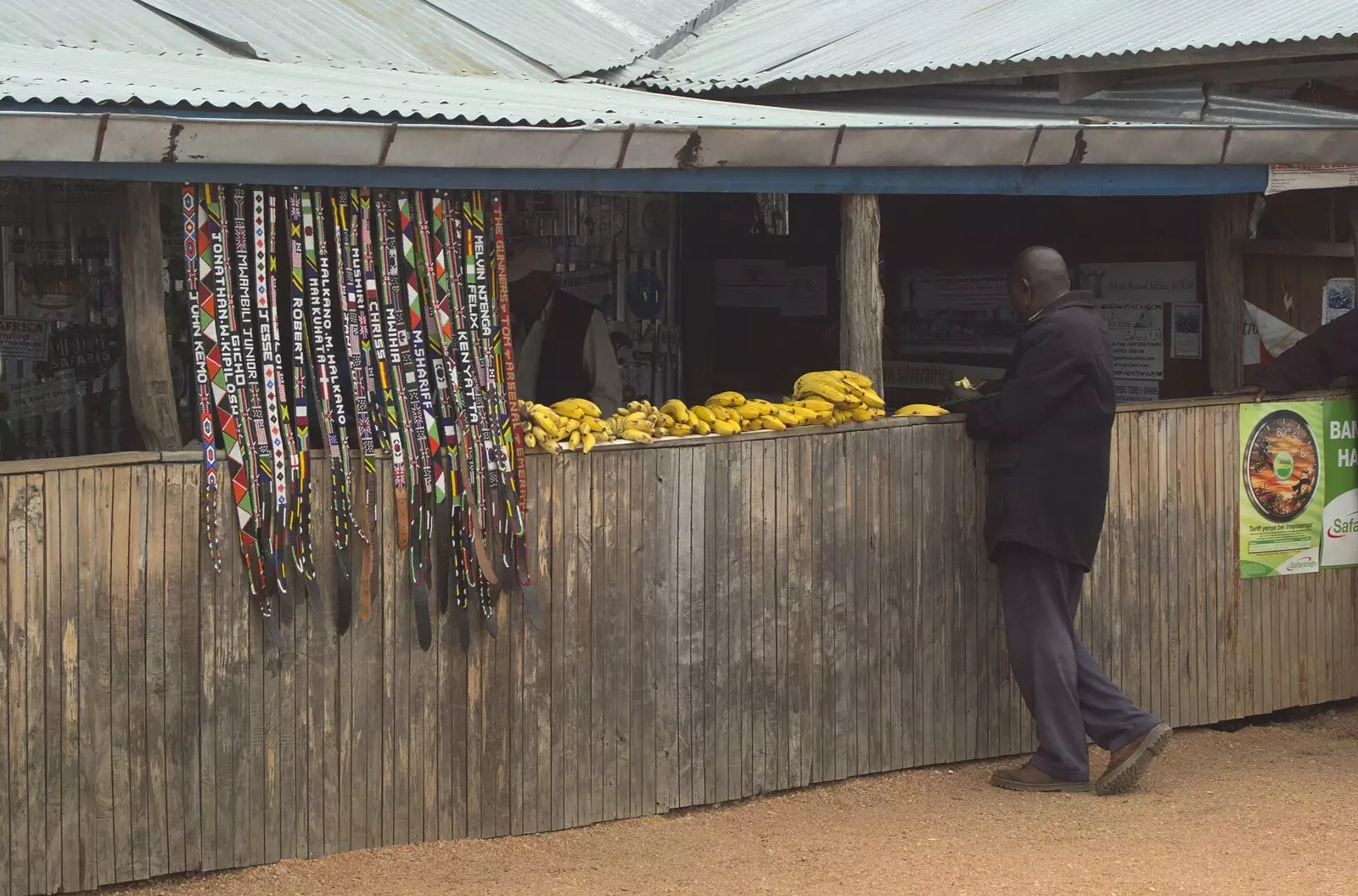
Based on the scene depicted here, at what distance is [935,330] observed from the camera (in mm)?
9508

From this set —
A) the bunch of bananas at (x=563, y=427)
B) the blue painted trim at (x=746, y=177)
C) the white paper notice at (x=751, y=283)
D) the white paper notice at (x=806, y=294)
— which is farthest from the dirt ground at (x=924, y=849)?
the white paper notice at (x=751, y=283)

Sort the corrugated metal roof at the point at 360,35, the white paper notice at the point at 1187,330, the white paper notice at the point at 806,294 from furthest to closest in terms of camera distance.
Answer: the white paper notice at the point at 806,294 < the white paper notice at the point at 1187,330 < the corrugated metal roof at the point at 360,35

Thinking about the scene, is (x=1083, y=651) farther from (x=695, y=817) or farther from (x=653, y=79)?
(x=653, y=79)

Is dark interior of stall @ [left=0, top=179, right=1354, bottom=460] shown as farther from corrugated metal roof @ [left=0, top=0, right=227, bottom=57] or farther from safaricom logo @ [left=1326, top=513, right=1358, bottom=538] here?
safaricom logo @ [left=1326, top=513, right=1358, bottom=538]

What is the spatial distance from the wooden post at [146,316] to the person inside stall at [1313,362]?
4.50 m

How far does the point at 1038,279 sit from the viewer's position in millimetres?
6340

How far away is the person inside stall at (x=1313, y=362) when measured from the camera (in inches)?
287

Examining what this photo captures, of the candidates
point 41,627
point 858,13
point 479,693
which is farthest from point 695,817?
point 858,13

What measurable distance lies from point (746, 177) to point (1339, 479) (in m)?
Result: 3.35

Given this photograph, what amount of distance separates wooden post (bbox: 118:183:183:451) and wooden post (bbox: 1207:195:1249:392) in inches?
184

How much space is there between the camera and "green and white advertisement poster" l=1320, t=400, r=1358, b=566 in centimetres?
748

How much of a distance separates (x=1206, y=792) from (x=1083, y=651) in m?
0.72

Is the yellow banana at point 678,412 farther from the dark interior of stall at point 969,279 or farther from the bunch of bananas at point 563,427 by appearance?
the dark interior of stall at point 969,279

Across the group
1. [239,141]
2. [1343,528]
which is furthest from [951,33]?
[239,141]
